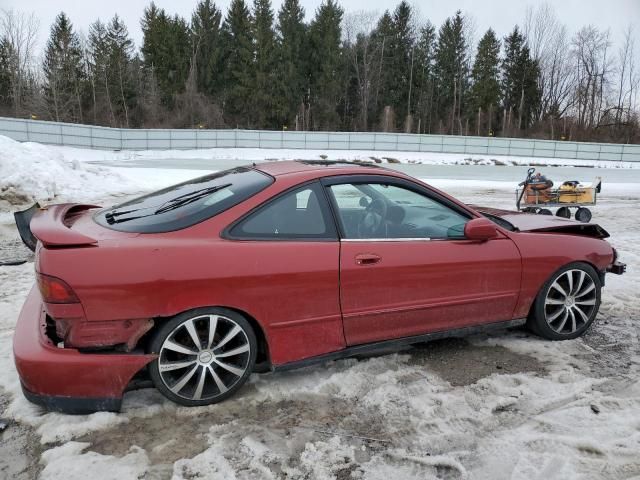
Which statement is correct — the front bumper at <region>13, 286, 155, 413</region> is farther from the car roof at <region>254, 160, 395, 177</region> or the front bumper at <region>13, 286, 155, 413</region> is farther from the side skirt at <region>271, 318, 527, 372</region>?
the car roof at <region>254, 160, 395, 177</region>

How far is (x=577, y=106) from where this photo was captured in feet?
186

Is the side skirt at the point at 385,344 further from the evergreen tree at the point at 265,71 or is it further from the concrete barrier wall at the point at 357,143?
the evergreen tree at the point at 265,71

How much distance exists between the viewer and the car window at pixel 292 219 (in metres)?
3.03

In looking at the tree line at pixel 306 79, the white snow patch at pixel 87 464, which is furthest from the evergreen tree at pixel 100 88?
the white snow patch at pixel 87 464

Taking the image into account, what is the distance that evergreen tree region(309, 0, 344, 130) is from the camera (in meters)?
53.1

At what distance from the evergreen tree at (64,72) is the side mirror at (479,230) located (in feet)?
177

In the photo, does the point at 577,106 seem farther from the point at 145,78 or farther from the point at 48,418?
the point at 48,418

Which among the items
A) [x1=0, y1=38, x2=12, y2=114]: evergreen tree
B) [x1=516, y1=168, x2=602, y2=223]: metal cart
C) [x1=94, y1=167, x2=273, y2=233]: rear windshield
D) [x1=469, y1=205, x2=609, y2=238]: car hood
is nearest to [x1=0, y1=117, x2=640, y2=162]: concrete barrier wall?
[x1=516, y1=168, x2=602, y2=223]: metal cart

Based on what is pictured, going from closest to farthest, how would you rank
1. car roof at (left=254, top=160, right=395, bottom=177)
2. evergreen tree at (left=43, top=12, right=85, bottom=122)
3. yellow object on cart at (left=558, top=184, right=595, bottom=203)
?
car roof at (left=254, top=160, right=395, bottom=177), yellow object on cart at (left=558, top=184, right=595, bottom=203), evergreen tree at (left=43, top=12, right=85, bottom=122)

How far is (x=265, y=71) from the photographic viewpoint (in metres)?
51.2

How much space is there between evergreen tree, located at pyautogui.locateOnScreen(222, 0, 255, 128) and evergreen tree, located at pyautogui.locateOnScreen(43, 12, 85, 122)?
1540cm

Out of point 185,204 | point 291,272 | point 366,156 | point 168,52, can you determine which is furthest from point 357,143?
point 168,52

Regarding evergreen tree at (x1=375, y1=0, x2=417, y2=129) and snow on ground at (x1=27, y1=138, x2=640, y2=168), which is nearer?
snow on ground at (x1=27, y1=138, x2=640, y2=168)

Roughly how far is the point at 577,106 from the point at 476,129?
11098 millimetres
